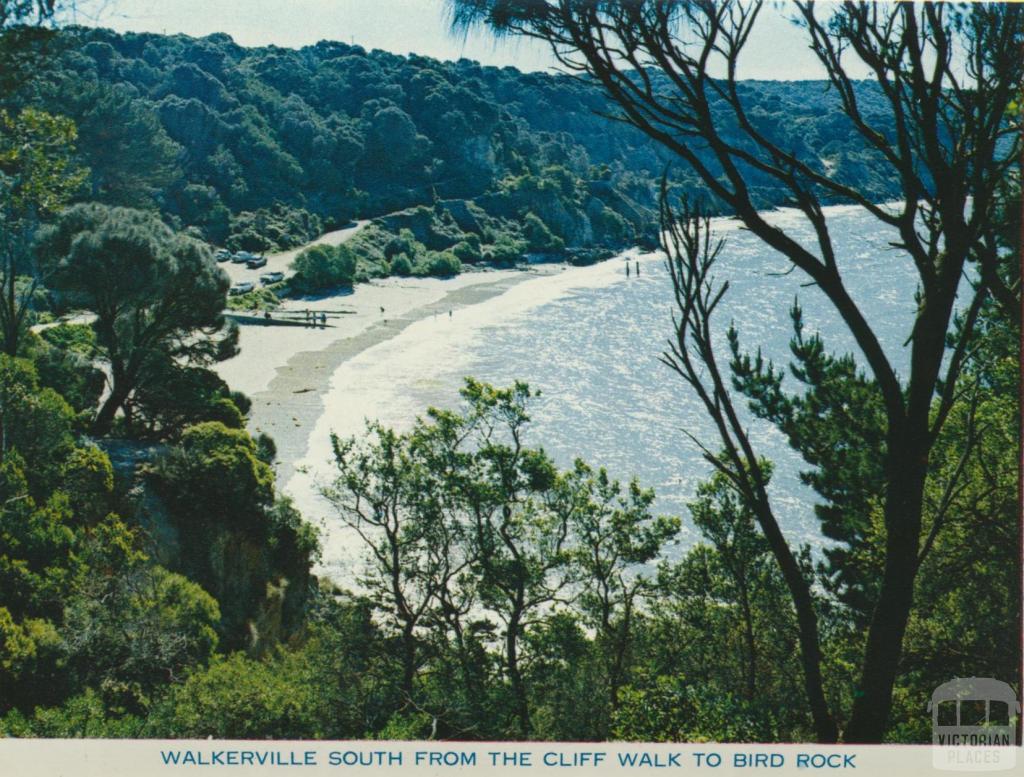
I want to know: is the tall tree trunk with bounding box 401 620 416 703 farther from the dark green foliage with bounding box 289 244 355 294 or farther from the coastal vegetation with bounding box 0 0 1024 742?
the dark green foliage with bounding box 289 244 355 294

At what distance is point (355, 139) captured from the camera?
2830 centimetres

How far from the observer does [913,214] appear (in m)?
3.23

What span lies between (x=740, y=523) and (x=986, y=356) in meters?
2.06

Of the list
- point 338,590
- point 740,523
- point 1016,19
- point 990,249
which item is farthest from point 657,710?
point 338,590

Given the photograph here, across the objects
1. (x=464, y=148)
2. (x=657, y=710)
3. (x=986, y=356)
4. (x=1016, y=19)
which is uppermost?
(x=464, y=148)

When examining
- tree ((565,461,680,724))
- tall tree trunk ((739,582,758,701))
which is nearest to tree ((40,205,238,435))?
tree ((565,461,680,724))

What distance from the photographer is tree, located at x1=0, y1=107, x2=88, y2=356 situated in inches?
244

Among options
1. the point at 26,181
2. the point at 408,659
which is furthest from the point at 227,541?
the point at 26,181

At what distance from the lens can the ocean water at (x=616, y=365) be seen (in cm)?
1168

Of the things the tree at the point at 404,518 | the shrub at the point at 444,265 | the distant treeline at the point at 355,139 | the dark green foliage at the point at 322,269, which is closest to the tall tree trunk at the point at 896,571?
the distant treeline at the point at 355,139

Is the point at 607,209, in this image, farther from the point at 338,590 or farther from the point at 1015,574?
the point at 1015,574

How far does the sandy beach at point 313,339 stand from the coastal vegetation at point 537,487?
3.48 feet

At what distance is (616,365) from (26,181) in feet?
41.6

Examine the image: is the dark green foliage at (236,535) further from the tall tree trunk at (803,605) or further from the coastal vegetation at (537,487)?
the tall tree trunk at (803,605)
